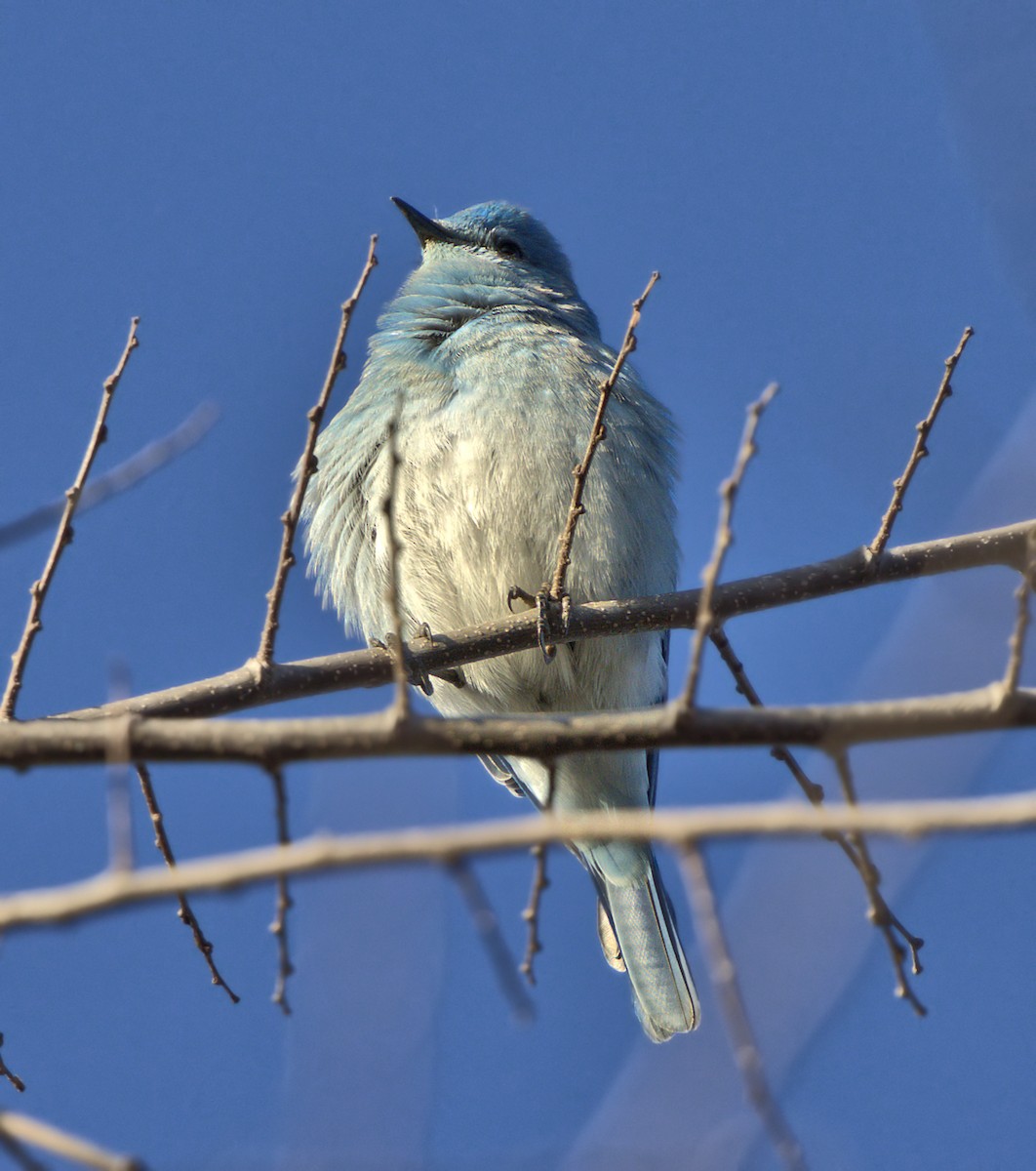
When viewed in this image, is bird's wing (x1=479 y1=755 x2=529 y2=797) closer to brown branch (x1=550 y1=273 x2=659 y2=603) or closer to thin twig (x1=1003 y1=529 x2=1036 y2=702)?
brown branch (x1=550 y1=273 x2=659 y2=603)

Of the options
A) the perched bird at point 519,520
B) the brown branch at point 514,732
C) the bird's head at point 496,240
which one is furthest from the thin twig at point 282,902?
the bird's head at point 496,240

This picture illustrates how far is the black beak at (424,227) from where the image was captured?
22.4 ft

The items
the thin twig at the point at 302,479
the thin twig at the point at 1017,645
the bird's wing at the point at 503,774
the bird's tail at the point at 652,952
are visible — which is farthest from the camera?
the bird's wing at the point at 503,774

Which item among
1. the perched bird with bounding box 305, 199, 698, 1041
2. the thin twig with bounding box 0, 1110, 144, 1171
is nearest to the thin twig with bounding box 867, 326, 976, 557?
the perched bird with bounding box 305, 199, 698, 1041

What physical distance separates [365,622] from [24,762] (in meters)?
2.88

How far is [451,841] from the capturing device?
71.0 inches

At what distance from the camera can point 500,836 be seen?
5.86ft

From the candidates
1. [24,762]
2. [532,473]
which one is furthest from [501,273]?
[24,762]

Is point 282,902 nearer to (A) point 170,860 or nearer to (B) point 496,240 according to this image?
(A) point 170,860

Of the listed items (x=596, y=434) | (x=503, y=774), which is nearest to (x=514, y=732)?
(x=596, y=434)

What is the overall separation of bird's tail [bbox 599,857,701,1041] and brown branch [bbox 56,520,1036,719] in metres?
1.40

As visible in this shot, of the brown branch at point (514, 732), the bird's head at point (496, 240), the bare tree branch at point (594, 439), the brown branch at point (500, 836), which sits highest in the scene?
the bird's head at point (496, 240)

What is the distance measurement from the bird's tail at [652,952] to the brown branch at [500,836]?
10.6 ft

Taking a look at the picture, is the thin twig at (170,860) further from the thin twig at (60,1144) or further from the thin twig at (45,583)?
the thin twig at (60,1144)
